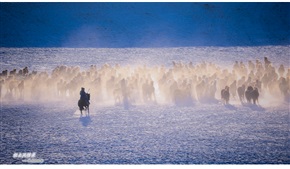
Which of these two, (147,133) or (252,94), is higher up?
(252,94)

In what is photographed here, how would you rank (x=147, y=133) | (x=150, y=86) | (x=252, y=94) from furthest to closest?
(x=150, y=86) < (x=252, y=94) < (x=147, y=133)

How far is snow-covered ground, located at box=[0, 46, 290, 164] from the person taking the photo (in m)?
6.07

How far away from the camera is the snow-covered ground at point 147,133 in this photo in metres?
6.07

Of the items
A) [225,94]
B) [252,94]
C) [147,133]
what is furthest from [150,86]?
[252,94]

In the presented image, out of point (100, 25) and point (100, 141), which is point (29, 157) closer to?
point (100, 141)

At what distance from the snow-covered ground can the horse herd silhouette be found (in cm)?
42

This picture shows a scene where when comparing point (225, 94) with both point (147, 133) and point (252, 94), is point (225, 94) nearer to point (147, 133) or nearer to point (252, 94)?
point (252, 94)

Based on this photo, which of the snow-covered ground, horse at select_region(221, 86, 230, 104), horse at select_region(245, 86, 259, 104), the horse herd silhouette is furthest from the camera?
the horse herd silhouette

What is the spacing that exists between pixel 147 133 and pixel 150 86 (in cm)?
220

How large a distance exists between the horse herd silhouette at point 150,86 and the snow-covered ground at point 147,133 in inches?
16.5

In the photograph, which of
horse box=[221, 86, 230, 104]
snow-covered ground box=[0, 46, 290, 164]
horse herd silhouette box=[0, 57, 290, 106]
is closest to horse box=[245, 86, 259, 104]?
horse herd silhouette box=[0, 57, 290, 106]

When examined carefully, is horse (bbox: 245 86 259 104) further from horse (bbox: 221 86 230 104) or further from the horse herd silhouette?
horse (bbox: 221 86 230 104)

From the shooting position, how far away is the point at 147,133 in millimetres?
6824

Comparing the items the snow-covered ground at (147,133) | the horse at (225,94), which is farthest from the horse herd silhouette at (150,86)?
the snow-covered ground at (147,133)
